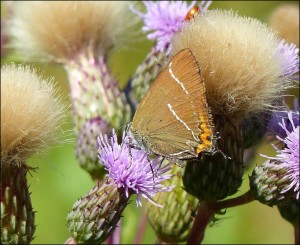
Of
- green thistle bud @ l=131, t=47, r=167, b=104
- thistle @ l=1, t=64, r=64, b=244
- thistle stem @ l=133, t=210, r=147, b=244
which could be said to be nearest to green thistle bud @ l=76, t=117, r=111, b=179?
green thistle bud @ l=131, t=47, r=167, b=104

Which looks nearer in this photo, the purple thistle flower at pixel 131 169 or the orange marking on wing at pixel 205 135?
the orange marking on wing at pixel 205 135

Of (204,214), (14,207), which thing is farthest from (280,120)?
(14,207)

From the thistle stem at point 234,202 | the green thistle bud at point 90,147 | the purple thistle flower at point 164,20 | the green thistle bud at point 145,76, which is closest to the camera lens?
the thistle stem at point 234,202

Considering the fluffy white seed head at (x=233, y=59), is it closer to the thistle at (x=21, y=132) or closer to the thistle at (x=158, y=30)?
the thistle at (x=21, y=132)

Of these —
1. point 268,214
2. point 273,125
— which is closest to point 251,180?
point 273,125

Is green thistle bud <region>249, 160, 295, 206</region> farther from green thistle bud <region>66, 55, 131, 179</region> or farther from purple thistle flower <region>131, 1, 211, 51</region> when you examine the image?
purple thistle flower <region>131, 1, 211, 51</region>

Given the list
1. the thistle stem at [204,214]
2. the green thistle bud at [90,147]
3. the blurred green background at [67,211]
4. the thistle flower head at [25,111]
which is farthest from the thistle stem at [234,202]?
the blurred green background at [67,211]

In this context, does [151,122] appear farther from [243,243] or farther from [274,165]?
[243,243]

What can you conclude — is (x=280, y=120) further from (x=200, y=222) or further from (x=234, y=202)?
(x=200, y=222)
